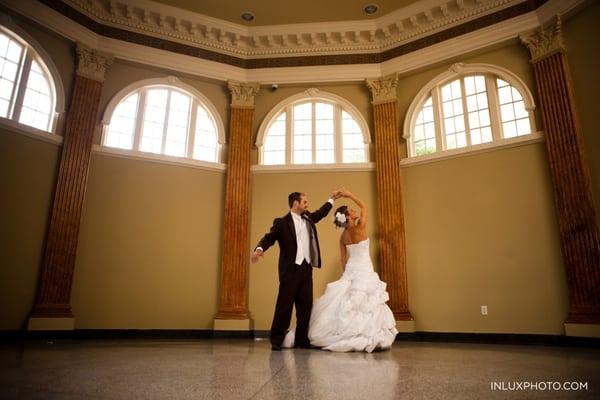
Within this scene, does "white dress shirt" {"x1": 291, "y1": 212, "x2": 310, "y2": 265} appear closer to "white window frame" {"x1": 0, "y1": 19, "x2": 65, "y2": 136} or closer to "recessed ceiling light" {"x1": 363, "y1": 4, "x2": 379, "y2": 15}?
"white window frame" {"x1": 0, "y1": 19, "x2": 65, "y2": 136}

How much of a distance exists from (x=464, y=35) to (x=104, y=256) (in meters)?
9.10

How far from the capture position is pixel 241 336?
790cm

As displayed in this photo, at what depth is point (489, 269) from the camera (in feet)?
24.0

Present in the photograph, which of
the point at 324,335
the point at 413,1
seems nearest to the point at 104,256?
the point at 324,335

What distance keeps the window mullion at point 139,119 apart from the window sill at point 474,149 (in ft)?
19.9

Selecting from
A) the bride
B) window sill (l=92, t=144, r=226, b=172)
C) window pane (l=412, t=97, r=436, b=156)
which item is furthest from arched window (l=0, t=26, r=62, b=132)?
window pane (l=412, t=97, r=436, b=156)

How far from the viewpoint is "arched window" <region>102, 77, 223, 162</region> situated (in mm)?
8484

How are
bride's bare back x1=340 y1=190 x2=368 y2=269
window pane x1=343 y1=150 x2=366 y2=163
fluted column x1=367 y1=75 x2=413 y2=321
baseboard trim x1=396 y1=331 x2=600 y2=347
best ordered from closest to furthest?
1. bride's bare back x1=340 y1=190 x2=368 y2=269
2. baseboard trim x1=396 y1=331 x2=600 y2=347
3. fluted column x1=367 y1=75 x2=413 y2=321
4. window pane x1=343 y1=150 x2=366 y2=163

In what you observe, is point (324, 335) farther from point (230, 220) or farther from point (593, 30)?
point (593, 30)

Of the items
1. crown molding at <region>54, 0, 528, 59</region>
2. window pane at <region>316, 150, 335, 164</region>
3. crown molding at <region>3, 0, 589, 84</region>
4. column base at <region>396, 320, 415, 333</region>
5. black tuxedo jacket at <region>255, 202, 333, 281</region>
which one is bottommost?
column base at <region>396, 320, 415, 333</region>

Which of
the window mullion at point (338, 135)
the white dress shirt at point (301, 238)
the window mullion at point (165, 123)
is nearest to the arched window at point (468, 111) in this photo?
the window mullion at point (338, 135)

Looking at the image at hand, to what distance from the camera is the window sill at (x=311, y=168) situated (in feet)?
28.9

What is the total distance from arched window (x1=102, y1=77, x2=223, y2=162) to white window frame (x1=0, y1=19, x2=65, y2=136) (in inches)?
37.3

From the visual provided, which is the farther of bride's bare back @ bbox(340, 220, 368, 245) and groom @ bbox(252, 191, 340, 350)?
bride's bare back @ bbox(340, 220, 368, 245)
